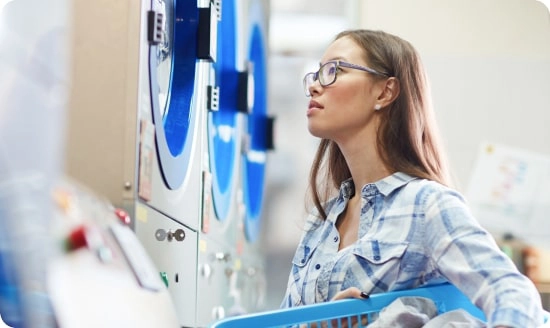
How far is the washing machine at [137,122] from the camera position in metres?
1.62

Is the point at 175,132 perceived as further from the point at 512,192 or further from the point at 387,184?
the point at 512,192

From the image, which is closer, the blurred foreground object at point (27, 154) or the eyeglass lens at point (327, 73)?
the blurred foreground object at point (27, 154)

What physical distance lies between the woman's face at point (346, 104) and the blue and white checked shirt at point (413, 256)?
0.49 feet

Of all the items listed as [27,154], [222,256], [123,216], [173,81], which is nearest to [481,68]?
[222,256]

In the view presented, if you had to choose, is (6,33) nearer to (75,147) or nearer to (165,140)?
(75,147)

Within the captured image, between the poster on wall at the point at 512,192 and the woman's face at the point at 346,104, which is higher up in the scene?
the woman's face at the point at 346,104

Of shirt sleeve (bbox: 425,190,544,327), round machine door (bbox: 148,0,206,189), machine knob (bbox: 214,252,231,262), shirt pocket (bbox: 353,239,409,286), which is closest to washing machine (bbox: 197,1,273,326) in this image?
machine knob (bbox: 214,252,231,262)

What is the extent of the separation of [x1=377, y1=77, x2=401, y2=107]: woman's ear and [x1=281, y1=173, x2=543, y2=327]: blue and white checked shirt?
188 mm

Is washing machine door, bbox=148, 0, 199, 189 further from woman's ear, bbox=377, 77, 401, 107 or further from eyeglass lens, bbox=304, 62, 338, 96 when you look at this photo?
woman's ear, bbox=377, 77, 401, 107

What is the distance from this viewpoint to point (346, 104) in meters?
1.89

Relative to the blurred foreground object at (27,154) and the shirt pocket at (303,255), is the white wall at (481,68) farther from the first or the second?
the blurred foreground object at (27,154)

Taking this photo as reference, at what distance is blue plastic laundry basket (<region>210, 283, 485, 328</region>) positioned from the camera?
4.90 feet

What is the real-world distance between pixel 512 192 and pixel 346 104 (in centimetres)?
241

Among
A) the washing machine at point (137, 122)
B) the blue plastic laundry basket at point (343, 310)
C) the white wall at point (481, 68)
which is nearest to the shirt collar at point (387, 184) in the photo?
the blue plastic laundry basket at point (343, 310)
